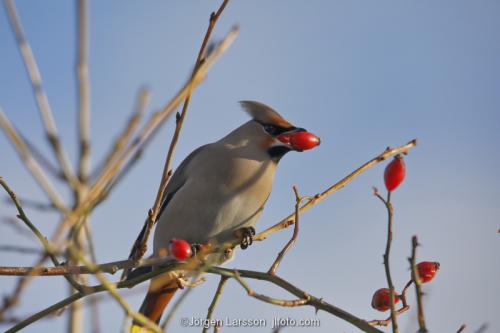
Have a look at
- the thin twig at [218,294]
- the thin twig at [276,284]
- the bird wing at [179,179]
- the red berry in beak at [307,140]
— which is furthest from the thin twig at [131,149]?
the bird wing at [179,179]

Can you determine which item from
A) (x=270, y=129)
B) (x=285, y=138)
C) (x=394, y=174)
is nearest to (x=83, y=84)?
(x=394, y=174)

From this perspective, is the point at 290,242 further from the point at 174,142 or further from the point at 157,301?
the point at 157,301

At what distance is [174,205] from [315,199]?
1.36m

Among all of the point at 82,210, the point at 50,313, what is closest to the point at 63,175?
the point at 82,210

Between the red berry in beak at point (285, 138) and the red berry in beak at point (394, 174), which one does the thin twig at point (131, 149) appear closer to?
the red berry in beak at point (394, 174)

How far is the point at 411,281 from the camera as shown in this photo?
2693 millimetres

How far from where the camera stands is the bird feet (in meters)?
4.02

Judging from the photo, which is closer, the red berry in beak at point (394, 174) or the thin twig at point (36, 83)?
the thin twig at point (36, 83)

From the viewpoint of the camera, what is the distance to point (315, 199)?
3201 mm

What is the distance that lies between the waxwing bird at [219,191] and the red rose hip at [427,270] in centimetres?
127

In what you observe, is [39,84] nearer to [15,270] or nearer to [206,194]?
[15,270]

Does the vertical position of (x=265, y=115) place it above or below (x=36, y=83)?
above

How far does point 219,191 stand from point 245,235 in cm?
33

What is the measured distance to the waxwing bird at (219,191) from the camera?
418 centimetres
